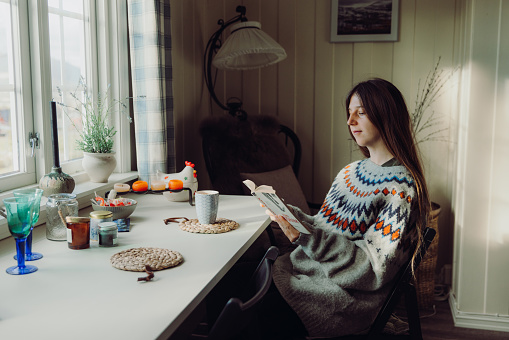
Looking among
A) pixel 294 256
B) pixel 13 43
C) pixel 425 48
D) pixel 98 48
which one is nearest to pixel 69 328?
pixel 294 256

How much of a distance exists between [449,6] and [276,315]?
2.35 meters

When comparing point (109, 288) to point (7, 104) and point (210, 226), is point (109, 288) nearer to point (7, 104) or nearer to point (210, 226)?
point (210, 226)

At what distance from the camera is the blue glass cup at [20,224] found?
1.23 metres

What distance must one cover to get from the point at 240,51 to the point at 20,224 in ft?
5.88

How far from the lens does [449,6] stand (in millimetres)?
3094

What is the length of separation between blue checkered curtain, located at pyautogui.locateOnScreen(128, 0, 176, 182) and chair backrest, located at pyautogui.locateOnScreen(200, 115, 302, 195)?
41cm

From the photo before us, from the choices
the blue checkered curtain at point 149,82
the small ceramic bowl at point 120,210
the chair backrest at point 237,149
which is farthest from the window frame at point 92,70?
the chair backrest at point 237,149

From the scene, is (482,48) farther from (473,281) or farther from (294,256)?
(294,256)

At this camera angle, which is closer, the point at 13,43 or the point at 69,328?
the point at 69,328

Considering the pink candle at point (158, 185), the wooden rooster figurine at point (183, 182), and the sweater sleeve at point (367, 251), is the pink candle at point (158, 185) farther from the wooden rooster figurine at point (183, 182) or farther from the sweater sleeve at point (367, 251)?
the sweater sleeve at point (367, 251)

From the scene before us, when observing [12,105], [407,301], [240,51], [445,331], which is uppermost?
[240,51]

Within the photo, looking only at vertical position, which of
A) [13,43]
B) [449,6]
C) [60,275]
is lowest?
[60,275]

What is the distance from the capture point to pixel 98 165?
7.00ft

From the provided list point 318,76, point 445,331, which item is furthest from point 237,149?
point 445,331
